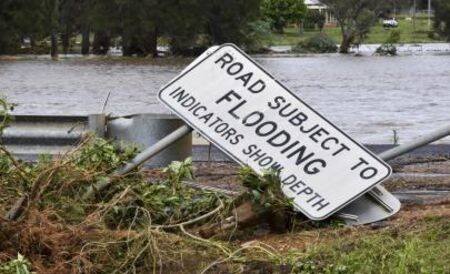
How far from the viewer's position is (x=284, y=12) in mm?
125000

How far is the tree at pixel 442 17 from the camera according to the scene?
88425 millimetres

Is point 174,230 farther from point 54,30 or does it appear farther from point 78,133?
point 54,30

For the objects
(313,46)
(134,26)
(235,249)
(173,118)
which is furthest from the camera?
(313,46)

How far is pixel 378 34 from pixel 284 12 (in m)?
11.8

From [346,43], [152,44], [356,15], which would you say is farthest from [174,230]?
[356,15]

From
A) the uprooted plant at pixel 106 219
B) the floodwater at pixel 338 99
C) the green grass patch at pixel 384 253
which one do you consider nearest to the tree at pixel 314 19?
the floodwater at pixel 338 99

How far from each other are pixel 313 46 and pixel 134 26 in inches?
807

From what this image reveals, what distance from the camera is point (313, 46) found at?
82.5m

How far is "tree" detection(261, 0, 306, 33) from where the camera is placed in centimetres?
12312

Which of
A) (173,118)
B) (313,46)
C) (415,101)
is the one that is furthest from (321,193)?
(313,46)

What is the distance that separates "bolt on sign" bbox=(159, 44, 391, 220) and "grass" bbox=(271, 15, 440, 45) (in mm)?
95053

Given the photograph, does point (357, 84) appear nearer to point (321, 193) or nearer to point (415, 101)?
point (415, 101)

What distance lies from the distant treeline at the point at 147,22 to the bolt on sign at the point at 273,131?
5838 cm

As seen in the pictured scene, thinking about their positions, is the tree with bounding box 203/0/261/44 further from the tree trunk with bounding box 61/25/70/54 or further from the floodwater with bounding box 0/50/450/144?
the floodwater with bounding box 0/50/450/144
